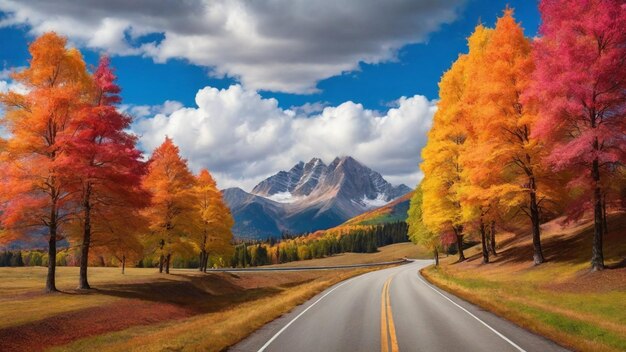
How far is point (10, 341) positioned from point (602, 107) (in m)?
29.4

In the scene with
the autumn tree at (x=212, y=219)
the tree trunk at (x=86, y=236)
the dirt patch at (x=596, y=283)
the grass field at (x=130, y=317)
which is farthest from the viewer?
the autumn tree at (x=212, y=219)

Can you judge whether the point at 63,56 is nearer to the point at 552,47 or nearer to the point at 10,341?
the point at 10,341

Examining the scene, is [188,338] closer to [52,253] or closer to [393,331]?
[393,331]

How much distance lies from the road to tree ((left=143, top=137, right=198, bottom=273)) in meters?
23.7

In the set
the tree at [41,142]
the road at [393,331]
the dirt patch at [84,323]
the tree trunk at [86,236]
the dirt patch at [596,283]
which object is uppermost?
the tree at [41,142]

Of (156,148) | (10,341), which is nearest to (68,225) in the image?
(10,341)

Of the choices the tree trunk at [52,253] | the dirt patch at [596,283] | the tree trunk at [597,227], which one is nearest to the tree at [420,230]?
the tree trunk at [597,227]

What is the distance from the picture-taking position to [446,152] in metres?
38.4

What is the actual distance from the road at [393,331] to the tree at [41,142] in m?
16.5

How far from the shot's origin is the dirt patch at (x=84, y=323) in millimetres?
18016

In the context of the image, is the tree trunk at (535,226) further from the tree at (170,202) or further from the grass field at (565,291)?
the tree at (170,202)

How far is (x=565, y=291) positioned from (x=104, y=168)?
27.2 meters

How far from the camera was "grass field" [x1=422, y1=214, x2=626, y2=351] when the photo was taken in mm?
14891

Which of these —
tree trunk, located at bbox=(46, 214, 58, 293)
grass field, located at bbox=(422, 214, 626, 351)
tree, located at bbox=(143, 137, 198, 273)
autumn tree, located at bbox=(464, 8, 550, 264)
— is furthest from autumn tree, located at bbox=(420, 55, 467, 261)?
tree trunk, located at bbox=(46, 214, 58, 293)
